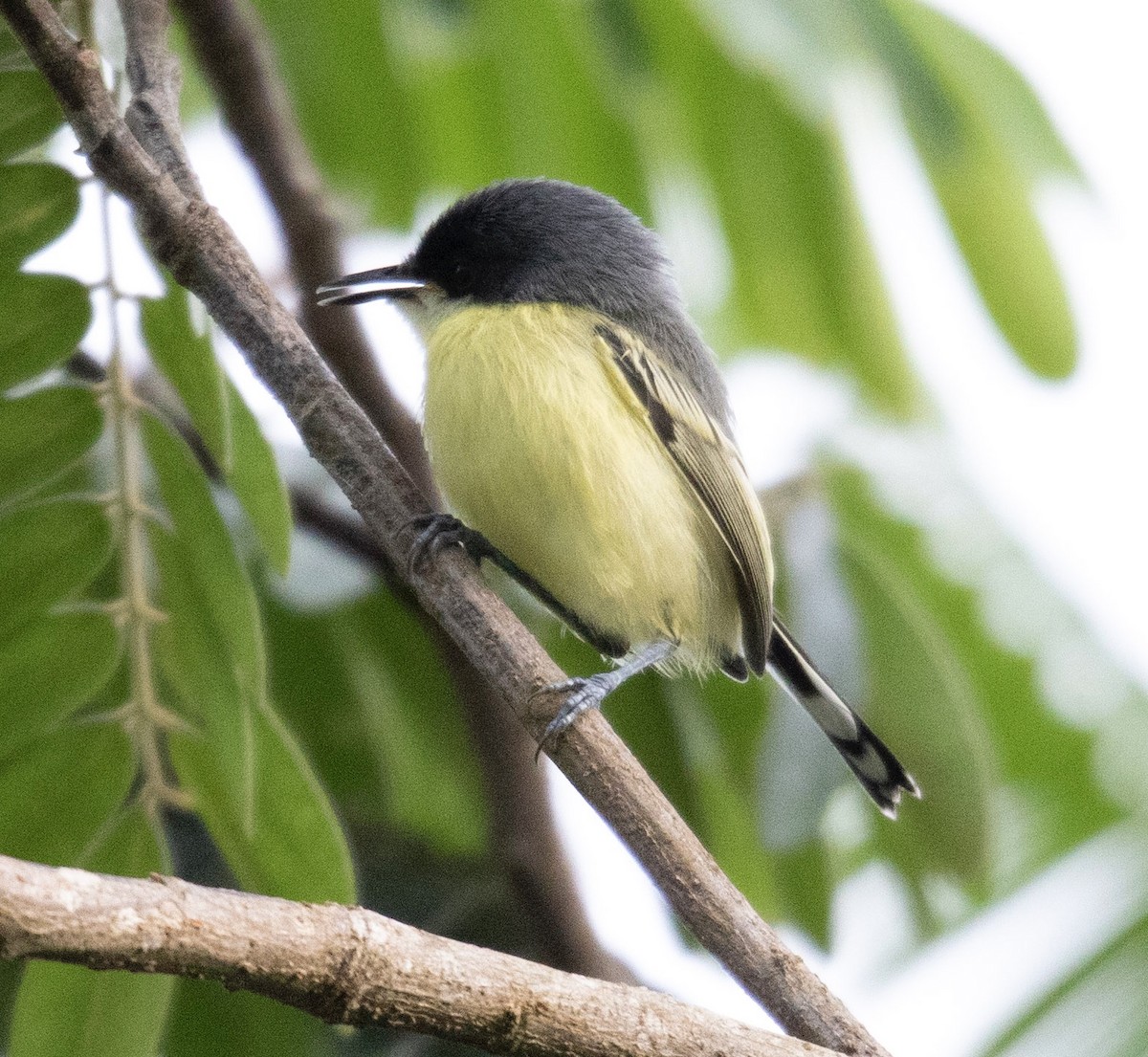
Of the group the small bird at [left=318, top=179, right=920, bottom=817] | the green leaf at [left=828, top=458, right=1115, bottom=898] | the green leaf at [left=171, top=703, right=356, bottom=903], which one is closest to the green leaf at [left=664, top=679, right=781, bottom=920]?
the small bird at [left=318, top=179, right=920, bottom=817]

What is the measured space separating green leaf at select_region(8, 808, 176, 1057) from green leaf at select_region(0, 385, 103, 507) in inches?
27.9

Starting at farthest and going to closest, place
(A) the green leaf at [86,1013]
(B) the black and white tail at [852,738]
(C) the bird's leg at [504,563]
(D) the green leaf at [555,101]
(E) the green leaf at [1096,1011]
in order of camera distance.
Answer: (D) the green leaf at [555,101] → (B) the black and white tail at [852,738] → (E) the green leaf at [1096,1011] → (C) the bird's leg at [504,563] → (A) the green leaf at [86,1013]

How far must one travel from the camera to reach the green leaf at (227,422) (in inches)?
80.7

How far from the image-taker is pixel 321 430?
203 centimetres

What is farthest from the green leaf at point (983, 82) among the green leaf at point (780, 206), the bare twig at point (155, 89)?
the bare twig at point (155, 89)

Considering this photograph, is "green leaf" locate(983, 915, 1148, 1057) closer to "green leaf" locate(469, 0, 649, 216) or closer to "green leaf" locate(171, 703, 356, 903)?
"green leaf" locate(171, 703, 356, 903)

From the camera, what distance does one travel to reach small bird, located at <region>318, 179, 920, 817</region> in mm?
2594

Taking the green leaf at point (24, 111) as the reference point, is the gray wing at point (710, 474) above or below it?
below

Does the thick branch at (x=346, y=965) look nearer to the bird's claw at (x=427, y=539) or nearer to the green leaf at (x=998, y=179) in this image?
the bird's claw at (x=427, y=539)

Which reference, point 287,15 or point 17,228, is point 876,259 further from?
point 17,228

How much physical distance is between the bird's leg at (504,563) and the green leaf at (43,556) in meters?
0.50

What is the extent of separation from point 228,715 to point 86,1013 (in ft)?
1.48

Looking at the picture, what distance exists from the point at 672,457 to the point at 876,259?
0.60m

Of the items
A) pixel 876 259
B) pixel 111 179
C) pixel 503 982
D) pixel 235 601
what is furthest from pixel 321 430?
pixel 876 259
